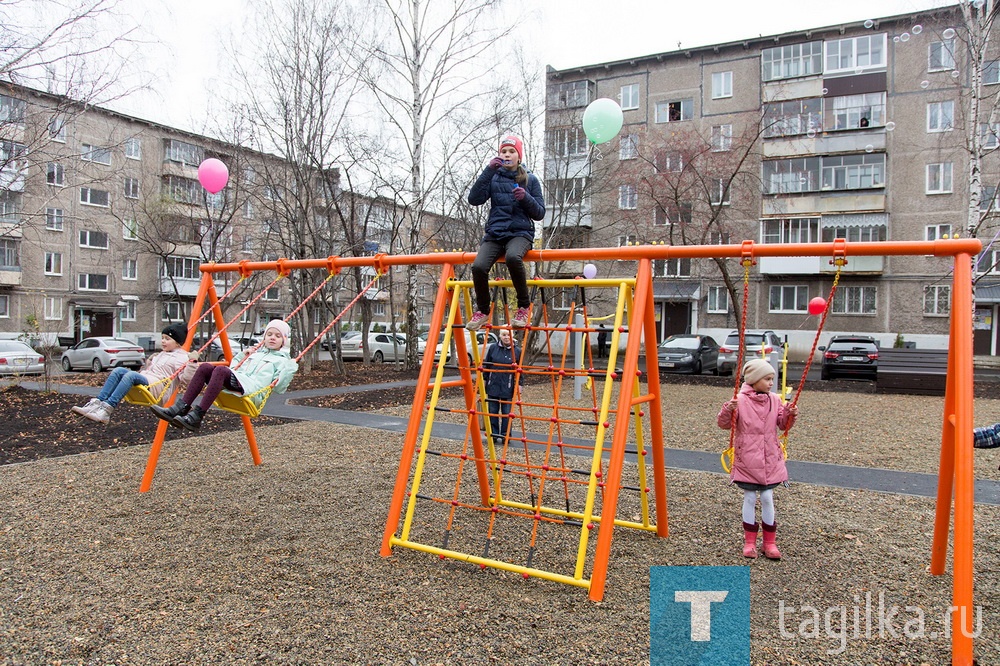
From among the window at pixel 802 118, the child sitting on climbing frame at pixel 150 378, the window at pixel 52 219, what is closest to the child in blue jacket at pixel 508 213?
the child sitting on climbing frame at pixel 150 378

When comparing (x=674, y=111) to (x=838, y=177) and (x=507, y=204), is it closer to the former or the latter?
(x=838, y=177)

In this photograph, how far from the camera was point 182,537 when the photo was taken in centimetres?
477

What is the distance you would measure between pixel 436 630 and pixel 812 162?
32.1 m

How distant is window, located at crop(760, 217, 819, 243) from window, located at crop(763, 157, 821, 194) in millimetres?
1347

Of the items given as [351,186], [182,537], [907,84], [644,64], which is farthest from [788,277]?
[182,537]

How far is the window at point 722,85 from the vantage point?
32906 mm

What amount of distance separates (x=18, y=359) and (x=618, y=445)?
21.8m

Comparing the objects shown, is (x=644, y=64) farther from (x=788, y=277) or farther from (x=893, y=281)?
(x=893, y=281)

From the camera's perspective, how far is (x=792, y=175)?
31109mm

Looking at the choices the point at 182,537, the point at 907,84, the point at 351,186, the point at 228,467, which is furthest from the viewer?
the point at 907,84

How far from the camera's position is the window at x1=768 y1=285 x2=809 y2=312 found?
105 ft

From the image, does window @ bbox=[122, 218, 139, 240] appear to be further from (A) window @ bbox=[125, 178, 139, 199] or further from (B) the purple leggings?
(B) the purple leggings

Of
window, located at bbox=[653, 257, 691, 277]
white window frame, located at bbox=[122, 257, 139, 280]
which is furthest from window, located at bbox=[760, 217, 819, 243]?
white window frame, located at bbox=[122, 257, 139, 280]

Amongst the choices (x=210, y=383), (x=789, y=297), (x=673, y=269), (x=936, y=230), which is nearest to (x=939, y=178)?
(x=936, y=230)
